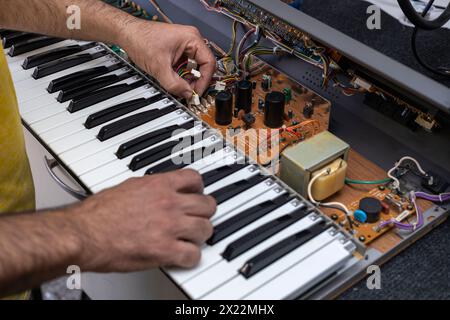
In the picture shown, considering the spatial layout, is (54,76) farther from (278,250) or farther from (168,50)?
(278,250)

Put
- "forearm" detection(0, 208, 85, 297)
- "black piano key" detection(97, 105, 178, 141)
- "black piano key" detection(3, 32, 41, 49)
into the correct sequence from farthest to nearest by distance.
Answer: "black piano key" detection(3, 32, 41, 49), "black piano key" detection(97, 105, 178, 141), "forearm" detection(0, 208, 85, 297)

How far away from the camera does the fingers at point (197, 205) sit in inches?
41.9

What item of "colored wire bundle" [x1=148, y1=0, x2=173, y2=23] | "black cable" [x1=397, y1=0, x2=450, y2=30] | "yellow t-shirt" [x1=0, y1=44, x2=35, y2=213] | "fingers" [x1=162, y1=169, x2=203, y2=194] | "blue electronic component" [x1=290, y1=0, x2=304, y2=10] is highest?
"black cable" [x1=397, y1=0, x2=450, y2=30]

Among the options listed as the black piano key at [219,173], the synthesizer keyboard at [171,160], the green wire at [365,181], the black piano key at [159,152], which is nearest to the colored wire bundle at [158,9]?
the synthesizer keyboard at [171,160]

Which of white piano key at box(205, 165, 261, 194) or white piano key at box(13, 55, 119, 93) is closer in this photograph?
white piano key at box(205, 165, 261, 194)

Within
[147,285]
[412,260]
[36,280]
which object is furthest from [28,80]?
[412,260]

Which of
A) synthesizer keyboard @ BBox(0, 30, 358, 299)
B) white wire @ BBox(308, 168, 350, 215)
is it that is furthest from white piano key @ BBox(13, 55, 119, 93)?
white wire @ BBox(308, 168, 350, 215)

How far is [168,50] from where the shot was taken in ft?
4.79

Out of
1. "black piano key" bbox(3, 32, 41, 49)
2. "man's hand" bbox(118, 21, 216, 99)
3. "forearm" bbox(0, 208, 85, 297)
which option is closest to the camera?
"forearm" bbox(0, 208, 85, 297)

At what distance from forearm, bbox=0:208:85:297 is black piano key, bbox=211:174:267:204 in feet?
0.98

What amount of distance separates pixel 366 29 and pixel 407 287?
3.04ft

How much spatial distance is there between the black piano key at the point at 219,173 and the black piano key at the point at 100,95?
0.39 meters

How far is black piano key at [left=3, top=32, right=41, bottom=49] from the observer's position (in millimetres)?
1656

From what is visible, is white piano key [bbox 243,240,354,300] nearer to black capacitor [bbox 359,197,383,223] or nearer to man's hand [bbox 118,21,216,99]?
black capacitor [bbox 359,197,383,223]
